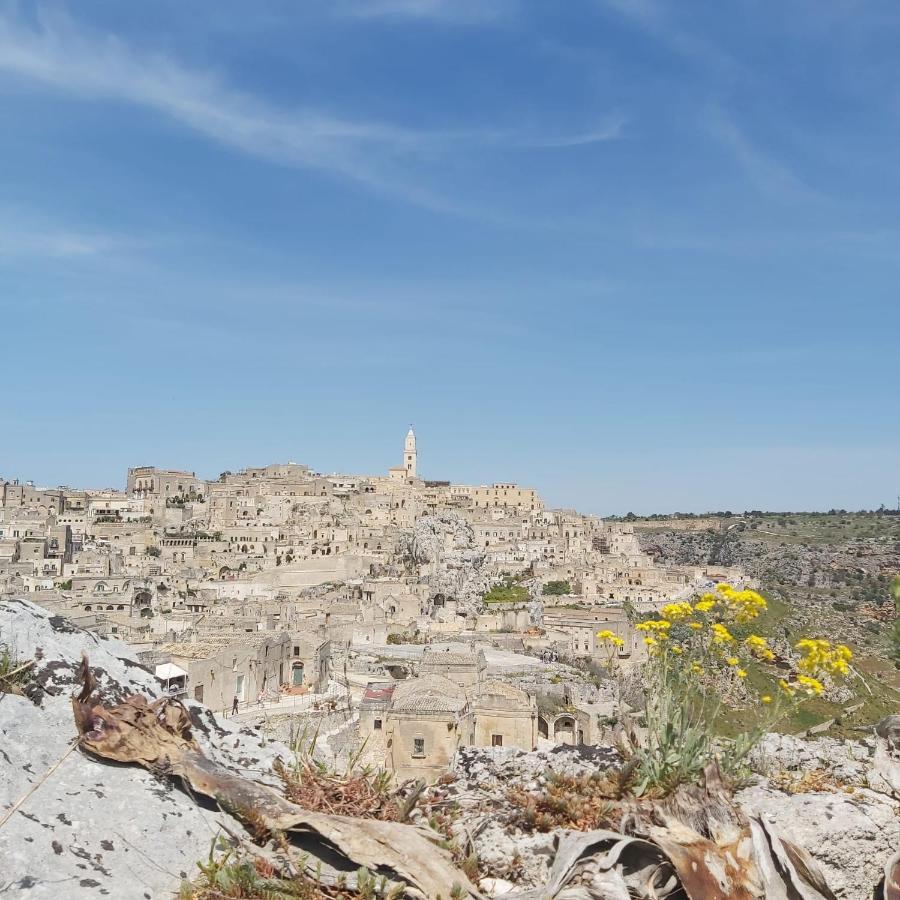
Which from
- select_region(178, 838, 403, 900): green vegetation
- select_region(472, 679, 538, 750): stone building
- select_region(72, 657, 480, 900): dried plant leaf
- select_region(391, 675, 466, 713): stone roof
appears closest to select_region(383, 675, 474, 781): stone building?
select_region(391, 675, 466, 713): stone roof

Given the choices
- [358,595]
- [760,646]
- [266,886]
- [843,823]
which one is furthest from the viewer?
[358,595]

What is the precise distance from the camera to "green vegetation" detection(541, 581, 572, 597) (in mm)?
75700

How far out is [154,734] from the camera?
4.88 meters

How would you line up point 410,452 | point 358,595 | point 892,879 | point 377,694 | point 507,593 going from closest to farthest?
point 892,879 → point 377,694 → point 358,595 → point 507,593 → point 410,452

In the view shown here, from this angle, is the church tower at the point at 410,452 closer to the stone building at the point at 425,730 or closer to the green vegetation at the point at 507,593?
the green vegetation at the point at 507,593

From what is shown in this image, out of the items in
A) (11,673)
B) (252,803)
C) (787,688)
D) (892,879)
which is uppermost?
(11,673)

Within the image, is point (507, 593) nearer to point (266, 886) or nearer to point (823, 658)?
point (823, 658)

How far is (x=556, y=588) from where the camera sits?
254 ft

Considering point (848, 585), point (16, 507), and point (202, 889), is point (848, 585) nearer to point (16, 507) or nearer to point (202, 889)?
point (16, 507)

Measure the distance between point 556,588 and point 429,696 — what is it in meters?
59.5

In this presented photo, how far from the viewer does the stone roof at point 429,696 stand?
18.5m

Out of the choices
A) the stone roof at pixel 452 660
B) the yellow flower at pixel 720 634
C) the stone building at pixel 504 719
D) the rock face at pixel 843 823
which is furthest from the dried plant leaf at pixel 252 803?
the stone roof at pixel 452 660

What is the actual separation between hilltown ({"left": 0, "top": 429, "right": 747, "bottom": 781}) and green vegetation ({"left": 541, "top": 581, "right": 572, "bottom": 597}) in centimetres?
20

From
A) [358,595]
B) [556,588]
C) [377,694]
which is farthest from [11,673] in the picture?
[556,588]
